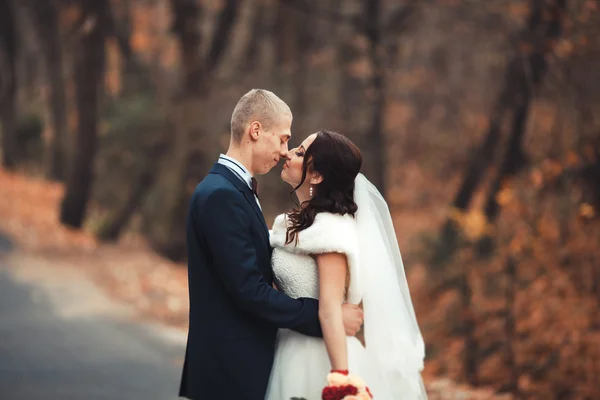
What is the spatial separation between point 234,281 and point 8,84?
71.9ft

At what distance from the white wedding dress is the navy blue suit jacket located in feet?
0.21

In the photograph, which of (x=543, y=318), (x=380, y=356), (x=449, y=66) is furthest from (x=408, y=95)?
(x=380, y=356)

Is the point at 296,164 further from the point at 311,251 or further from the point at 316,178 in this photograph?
the point at 311,251

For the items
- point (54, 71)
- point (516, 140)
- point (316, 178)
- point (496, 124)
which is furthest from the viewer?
point (54, 71)

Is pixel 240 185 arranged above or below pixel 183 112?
below

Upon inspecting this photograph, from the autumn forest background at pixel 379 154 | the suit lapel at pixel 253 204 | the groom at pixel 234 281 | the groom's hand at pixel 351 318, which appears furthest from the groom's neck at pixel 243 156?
the autumn forest background at pixel 379 154

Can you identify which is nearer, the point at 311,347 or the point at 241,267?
the point at 241,267

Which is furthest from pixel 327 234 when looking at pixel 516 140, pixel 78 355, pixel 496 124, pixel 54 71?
pixel 54 71

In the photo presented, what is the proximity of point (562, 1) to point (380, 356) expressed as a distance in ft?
24.9

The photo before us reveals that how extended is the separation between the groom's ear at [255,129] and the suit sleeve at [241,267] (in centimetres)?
30

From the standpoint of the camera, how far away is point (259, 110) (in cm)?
377

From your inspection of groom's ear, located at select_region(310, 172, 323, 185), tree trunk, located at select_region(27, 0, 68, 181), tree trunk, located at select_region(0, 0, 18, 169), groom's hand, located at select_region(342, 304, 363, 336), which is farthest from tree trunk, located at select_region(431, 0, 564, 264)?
tree trunk, located at select_region(0, 0, 18, 169)

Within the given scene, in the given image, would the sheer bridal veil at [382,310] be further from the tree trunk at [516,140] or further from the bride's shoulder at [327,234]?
the tree trunk at [516,140]

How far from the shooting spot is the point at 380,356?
3.89 meters
